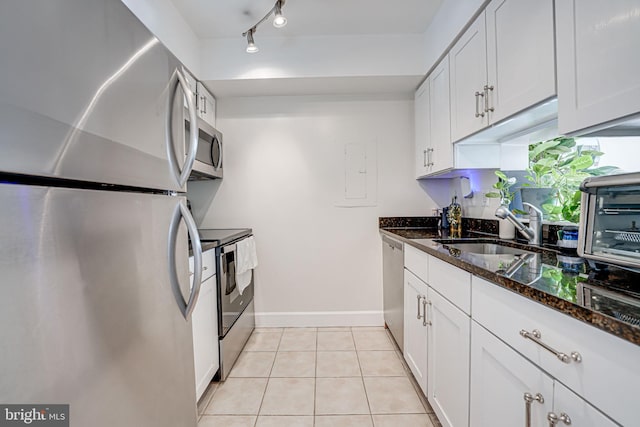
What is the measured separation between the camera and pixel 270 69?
7.67 feet

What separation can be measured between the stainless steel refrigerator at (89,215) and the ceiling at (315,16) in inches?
59.1

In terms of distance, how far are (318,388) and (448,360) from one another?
3.00ft

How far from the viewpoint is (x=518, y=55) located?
124 cm

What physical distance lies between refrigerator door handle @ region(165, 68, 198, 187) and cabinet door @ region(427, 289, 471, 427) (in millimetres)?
1216

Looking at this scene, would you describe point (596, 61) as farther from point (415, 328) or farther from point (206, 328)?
point (206, 328)

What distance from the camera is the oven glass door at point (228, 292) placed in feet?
6.18

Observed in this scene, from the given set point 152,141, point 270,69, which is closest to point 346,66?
point 270,69

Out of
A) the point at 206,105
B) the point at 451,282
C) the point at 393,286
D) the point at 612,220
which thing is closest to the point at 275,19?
the point at 206,105

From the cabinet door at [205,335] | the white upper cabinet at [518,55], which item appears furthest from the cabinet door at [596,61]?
the cabinet door at [205,335]

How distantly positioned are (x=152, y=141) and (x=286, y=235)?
204 cm

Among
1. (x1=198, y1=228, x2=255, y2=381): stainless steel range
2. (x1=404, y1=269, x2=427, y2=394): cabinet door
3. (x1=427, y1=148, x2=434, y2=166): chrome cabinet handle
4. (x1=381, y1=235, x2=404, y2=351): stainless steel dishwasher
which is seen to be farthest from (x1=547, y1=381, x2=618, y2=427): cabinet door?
(x1=427, y1=148, x2=434, y2=166): chrome cabinet handle

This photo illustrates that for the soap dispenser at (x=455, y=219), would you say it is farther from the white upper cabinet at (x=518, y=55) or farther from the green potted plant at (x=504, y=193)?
the white upper cabinet at (x=518, y=55)

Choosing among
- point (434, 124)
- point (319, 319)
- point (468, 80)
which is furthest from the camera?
point (319, 319)

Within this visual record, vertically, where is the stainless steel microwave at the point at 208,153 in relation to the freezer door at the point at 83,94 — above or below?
above
